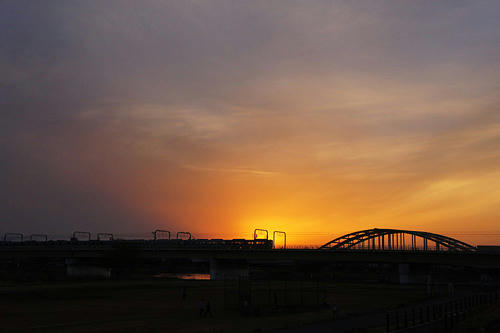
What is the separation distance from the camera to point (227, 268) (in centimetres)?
15300

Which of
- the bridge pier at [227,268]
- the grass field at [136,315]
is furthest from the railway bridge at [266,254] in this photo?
the grass field at [136,315]

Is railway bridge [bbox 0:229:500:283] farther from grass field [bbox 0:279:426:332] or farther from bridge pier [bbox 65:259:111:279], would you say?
grass field [bbox 0:279:426:332]

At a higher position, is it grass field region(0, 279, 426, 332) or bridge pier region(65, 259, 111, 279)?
bridge pier region(65, 259, 111, 279)

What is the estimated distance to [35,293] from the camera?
269ft

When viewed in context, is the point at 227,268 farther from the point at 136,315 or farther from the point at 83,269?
the point at 136,315

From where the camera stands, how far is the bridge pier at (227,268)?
149 m

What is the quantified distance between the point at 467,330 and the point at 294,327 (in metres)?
13.3

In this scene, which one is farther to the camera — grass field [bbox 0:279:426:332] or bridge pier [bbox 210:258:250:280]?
bridge pier [bbox 210:258:250:280]

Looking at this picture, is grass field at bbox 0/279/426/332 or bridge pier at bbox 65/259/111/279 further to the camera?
bridge pier at bbox 65/259/111/279

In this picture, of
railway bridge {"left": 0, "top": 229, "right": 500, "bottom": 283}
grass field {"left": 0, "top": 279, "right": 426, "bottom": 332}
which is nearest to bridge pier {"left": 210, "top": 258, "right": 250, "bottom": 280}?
railway bridge {"left": 0, "top": 229, "right": 500, "bottom": 283}

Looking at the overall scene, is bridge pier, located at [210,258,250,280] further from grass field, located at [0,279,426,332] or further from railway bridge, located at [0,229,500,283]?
grass field, located at [0,279,426,332]

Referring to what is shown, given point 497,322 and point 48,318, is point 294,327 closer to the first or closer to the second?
point 497,322

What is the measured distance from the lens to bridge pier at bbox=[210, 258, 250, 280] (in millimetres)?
148875

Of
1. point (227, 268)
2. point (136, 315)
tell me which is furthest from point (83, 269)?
Answer: point (136, 315)
